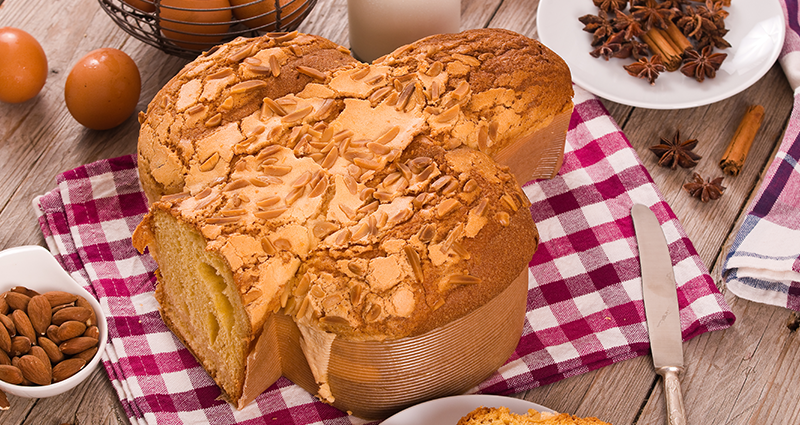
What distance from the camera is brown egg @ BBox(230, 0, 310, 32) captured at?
206cm

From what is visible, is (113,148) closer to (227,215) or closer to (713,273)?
(227,215)

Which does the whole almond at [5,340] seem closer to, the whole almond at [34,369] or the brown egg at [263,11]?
the whole almond at [34,369]

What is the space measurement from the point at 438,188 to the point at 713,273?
2.96 feet

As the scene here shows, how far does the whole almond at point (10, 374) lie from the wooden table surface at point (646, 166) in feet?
0.53

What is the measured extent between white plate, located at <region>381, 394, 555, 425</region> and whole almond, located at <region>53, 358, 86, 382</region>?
703 mm

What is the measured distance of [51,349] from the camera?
1.68 m

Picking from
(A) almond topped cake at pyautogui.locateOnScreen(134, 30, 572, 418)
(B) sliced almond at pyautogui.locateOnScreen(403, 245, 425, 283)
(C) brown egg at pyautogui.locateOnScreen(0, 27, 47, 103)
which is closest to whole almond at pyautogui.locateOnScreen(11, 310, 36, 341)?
(A) almond topped cake at pyautogui.locateOnScreen(134, 30, 572, 418)

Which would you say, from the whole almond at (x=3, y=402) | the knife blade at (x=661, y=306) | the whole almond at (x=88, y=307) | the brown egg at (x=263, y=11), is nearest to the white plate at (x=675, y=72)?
the knife blade at (x=661, y=306)

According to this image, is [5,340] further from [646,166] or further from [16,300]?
[646,166]

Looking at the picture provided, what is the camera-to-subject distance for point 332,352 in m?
1.56

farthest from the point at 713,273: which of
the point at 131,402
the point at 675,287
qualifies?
the point at 131,402

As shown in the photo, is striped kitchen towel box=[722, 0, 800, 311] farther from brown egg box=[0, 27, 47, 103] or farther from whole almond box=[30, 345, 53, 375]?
brown egg box=[0, 27, 47, 103]

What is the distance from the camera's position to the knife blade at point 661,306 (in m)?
1.77

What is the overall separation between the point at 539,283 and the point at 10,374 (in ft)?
4.17
